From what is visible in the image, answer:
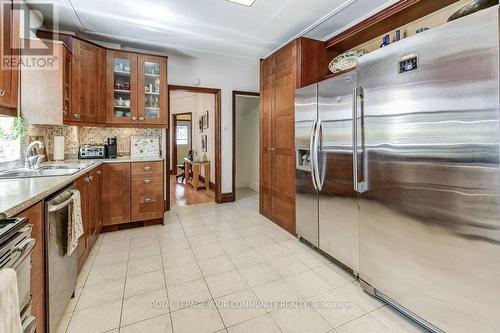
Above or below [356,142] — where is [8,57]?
above

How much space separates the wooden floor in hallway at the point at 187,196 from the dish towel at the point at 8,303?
3.62 meters

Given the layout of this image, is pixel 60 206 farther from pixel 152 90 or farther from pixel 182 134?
pixel 182 134

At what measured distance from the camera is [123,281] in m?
1.98

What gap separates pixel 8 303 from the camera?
72 cm

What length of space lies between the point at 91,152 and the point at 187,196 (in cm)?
223

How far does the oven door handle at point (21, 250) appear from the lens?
0.83 m

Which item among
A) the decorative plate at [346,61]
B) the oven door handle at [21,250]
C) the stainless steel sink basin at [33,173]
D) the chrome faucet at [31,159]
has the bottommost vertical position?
the oven door handle at [21,250]

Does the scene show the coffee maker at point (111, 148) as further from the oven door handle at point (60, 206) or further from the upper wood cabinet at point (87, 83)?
the oven door handle at point (60, 206)

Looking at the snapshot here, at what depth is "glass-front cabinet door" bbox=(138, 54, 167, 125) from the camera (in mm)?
3359

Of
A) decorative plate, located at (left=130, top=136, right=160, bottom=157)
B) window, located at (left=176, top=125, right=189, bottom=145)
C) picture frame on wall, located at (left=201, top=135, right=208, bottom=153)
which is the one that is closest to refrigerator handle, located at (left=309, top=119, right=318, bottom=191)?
decorative plate, located at (left=130, top=136, right=160, bottom=157)

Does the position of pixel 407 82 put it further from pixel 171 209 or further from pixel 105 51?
pixel 171 209

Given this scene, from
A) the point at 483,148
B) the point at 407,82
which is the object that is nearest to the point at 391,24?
the point at 407,82

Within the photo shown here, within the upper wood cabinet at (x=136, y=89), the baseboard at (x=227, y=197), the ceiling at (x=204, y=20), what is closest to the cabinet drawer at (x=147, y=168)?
the upper wood cabinet at (x=136, y=89)

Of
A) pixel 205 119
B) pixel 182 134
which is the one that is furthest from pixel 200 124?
pixel 182 134
